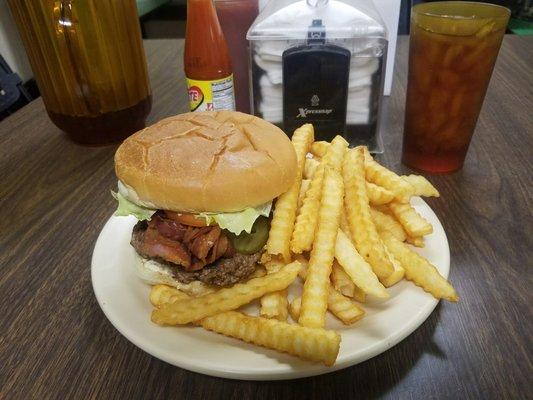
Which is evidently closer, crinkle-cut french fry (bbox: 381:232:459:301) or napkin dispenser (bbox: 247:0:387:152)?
crinkle-cut french fry (bbox: 381:232:459:301)

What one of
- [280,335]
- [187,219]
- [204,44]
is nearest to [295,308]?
[280,335]

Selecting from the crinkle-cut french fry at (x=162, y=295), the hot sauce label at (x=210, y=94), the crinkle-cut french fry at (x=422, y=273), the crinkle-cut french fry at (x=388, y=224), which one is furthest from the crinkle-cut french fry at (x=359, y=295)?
the hot sauce label at (x=210, y=94)

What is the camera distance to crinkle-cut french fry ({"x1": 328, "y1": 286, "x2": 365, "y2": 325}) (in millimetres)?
1006

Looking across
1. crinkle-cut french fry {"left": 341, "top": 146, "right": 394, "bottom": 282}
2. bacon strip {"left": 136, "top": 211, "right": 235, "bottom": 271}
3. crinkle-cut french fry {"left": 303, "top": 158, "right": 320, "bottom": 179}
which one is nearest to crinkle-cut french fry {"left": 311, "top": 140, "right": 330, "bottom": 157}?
crinkle-cut french fry {"left": 303, "top": 158, "right": 320, "bottom": 179}

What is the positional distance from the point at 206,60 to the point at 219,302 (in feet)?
3.51

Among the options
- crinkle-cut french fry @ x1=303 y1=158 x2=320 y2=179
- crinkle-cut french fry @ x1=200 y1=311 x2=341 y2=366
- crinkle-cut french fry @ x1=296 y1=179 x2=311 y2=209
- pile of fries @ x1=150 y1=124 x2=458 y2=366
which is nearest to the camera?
crinkle-cut french fry @ x1=200 y1=311 x2=341 y2=366

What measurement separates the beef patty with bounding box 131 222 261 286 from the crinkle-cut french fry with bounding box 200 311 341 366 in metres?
0.19

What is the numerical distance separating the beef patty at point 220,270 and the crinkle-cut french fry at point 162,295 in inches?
3.0

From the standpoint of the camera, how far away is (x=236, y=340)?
1.01m

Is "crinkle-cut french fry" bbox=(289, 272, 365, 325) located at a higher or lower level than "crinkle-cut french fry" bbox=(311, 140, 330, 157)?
lower

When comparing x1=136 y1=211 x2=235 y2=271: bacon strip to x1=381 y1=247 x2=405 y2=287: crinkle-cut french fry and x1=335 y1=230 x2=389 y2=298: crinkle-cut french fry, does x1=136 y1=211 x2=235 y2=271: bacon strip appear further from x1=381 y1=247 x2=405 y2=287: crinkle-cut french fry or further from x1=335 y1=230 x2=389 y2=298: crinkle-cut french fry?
x1=381 y1=247 x2=405 y2=287: crinkle-cut french fry

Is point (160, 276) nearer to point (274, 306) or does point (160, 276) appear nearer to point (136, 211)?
point (136, 211)

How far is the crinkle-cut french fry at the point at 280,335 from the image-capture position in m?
0.84

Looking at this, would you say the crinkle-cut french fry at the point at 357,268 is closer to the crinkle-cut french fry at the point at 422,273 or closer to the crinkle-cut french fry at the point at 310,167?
the crinkle-cut french fry at the point at 422,273
